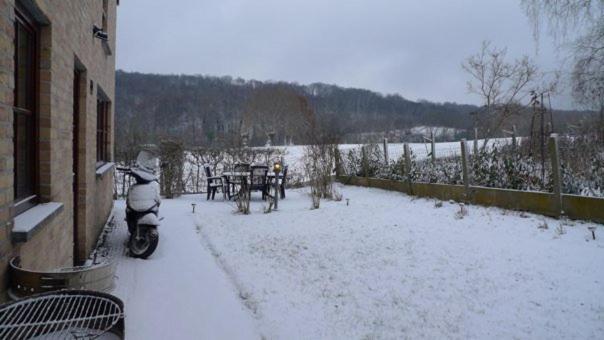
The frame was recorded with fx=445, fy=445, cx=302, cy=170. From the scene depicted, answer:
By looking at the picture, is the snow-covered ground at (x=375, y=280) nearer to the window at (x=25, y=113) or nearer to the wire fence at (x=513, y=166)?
the wire fence at (x=513, y=166)

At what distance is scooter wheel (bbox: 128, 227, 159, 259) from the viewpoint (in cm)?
508

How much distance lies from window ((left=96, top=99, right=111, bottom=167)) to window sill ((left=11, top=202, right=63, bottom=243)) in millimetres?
4613

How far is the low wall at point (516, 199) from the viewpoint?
6.08 meters

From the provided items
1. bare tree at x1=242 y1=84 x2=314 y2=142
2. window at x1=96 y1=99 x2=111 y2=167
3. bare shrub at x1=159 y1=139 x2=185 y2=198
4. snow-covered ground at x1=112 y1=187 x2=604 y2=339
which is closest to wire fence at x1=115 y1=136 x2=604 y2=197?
bare shrub at x1=159 y1=139 x2=185 y2=198

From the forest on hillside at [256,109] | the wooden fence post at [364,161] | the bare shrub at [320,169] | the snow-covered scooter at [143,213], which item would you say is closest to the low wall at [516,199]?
the bare shrub at [320,169]

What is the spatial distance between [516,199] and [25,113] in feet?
22.7

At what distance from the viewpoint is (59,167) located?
10.7 feet

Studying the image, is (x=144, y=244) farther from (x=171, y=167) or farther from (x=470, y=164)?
(x=171, y=167)

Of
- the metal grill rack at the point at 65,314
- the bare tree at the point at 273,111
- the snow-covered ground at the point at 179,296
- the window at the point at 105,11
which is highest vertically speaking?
the bare tree at the point at 273,111

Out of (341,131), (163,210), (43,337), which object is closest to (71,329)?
(43,337)

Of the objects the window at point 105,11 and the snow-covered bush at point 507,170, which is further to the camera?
the snow-covered bush at point 507,170

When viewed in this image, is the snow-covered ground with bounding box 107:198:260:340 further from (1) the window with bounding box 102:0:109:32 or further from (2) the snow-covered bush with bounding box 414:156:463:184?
(2) the snow-covered bush with bounding box 414:156:463:184

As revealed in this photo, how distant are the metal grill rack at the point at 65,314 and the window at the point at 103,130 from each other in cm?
572

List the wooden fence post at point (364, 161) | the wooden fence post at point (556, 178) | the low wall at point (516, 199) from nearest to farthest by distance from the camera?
the low wall at point (516, 199) < the wooden fence post at point (556, 178) < the wooden fence post at point (364, 161)
